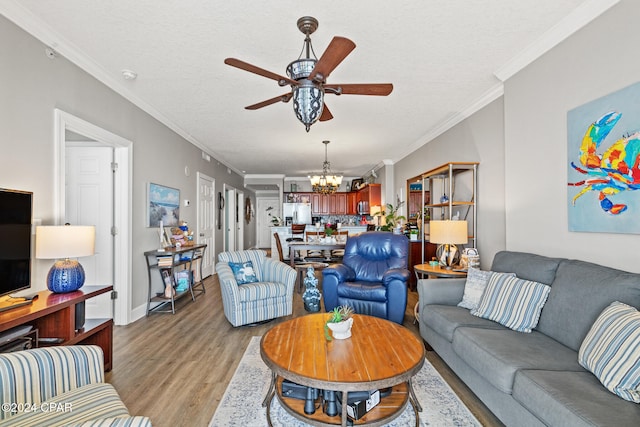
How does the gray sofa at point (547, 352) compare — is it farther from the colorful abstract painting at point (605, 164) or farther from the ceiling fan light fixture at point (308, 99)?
the ceiling fan light fixture at point (308, 99)

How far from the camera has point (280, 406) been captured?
2.11m

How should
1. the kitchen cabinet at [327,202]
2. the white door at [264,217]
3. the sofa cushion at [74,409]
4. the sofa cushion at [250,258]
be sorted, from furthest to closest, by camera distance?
the white door at [264,217] → the kitchen cabinet at [327,202] → the sofa cushion at [250,258] → the sofa cushion at [74,409]

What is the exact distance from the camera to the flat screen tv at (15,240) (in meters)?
1.97

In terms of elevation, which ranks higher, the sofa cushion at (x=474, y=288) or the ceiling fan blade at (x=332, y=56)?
the ceiling fan blade at (x=332, y=56)

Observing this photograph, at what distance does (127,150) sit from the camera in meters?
3.81

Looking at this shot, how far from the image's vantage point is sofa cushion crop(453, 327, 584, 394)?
1.70 m

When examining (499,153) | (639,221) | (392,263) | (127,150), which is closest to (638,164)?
(639,221)

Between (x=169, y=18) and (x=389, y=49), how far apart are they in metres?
1.73

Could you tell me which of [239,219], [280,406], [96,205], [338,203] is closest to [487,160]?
[280,406]

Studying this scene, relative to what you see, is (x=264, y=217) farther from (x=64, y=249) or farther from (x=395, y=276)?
(x=64, y=249)

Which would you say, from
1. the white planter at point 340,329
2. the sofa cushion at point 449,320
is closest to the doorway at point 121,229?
the white planter at point 340,329

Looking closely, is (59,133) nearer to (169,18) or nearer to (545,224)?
(169,18)

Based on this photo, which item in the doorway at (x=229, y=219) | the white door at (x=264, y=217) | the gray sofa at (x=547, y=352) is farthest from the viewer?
the white door at (x=264, y=217)

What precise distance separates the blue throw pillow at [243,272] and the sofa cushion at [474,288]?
7.60 ft
